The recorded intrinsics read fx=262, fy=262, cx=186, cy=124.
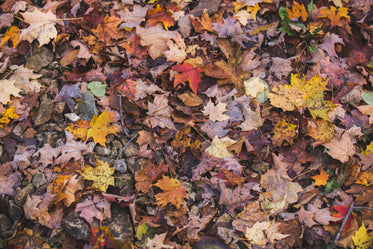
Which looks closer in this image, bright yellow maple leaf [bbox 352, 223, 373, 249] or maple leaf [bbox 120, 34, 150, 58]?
bright yellow maple leaf [bbox 352, 223, 373, 249]

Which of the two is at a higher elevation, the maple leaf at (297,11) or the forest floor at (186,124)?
the maple leaf at (297,11)

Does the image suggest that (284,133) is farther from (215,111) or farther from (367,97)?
(367,97)

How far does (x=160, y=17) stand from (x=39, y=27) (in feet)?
4.38

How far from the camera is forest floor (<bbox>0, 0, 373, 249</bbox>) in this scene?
232 cm

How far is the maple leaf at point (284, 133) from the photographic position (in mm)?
2611

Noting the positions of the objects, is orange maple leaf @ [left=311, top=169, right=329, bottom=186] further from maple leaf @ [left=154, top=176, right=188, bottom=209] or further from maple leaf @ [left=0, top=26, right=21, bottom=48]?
maple leaf @ [left=0, top=26, right=21, bottom=48]

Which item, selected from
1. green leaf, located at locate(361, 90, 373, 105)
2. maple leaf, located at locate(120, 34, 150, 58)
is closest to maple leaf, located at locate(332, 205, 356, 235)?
green leaf, located at locate(361, 90, 373, 105)

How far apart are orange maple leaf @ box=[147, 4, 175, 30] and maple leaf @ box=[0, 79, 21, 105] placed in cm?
157

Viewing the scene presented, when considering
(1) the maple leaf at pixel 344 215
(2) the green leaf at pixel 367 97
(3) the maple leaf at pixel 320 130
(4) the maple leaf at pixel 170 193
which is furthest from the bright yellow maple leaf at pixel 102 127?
(2) the green leaf at pixel 367 97

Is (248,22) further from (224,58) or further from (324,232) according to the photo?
(324,232)

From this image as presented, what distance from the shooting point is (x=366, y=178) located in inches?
99.0

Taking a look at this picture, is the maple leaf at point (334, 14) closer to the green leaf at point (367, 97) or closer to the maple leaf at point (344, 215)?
the green leaf at point (367, 97)

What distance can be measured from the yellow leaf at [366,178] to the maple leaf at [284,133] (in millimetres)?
713

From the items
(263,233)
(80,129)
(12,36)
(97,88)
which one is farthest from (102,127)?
(263,233)
